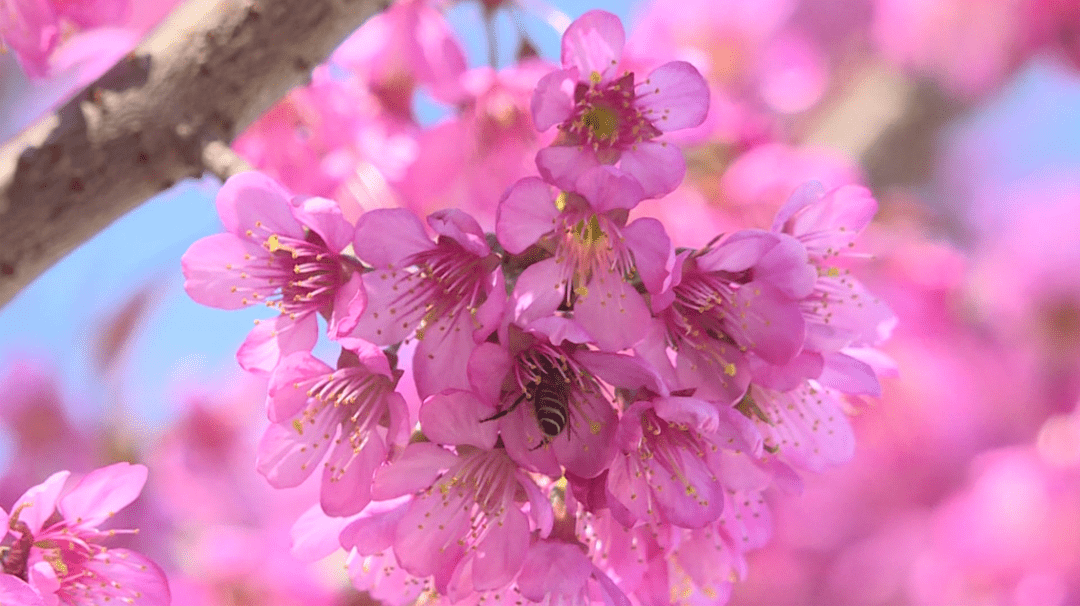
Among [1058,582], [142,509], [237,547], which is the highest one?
[142,509]

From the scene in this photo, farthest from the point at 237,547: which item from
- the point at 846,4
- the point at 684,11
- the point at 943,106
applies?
the point at 846,4

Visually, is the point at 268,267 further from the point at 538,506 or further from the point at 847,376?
the point at 847,376

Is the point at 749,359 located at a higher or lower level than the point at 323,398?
lower

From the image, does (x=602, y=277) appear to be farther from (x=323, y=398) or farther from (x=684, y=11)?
(x=684, y=11)

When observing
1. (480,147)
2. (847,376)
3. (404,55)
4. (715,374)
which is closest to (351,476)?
(715,374)

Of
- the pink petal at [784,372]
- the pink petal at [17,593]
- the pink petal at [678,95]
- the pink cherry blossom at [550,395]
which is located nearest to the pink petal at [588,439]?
the pink cherry blossom at [550,395]

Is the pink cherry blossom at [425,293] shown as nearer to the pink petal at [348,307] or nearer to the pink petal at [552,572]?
the pink petal at [348,307]

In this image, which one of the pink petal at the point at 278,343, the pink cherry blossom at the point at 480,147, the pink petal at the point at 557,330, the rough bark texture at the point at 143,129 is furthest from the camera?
the pink cherry blossom at the point at 480,147
